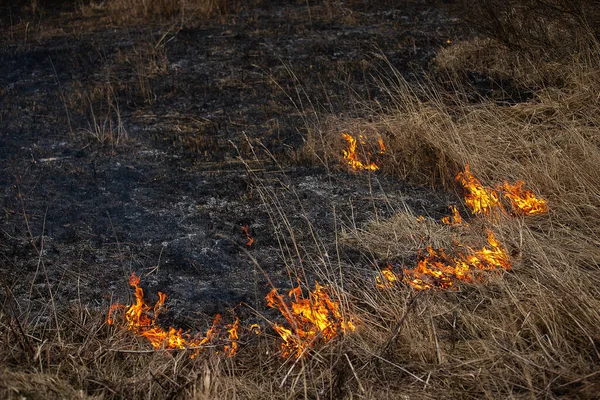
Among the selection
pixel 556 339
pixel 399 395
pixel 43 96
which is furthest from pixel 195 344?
pixel 43 96

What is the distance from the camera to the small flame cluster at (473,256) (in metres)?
3.84

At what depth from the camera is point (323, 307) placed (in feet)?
12.0

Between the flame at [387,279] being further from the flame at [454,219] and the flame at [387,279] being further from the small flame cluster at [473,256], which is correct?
the flame at [454,219]

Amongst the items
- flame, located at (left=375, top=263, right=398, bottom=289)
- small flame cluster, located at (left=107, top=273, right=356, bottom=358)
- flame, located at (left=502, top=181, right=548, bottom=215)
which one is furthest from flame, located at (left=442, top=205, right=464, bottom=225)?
small flame cluster, located at (left=107, top=273, right=356, bottom=358)

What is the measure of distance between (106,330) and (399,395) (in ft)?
4.91

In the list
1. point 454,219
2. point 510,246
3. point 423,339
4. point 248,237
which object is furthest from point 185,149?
point 423,339

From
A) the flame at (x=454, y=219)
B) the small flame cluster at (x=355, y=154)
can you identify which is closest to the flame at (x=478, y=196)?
the flame at (x=454, y=219)

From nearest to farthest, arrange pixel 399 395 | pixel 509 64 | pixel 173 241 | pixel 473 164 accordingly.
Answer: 1. pixel 399 395
2. pixel 173 241
3. pixel 473 164
4. pixel 509 64

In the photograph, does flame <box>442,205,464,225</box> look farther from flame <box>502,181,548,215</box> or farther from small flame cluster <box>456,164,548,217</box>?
flame <box>502,181,548,215</box>

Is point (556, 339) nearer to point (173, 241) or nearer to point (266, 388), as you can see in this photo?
point (266, 388)

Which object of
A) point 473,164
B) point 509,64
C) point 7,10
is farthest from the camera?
point 7,10

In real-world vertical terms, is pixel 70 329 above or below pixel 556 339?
below

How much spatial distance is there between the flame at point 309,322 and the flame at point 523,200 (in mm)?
1425

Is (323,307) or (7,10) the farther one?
(7,10)
